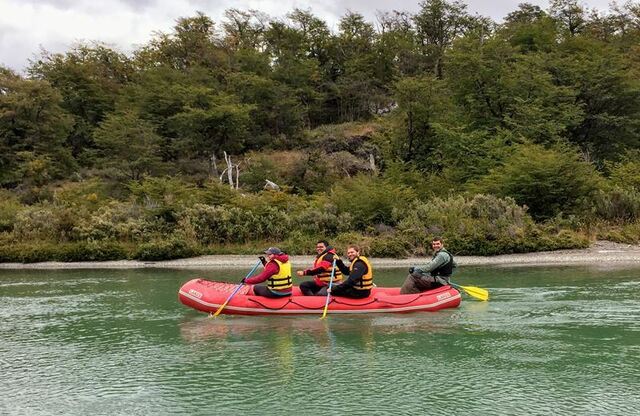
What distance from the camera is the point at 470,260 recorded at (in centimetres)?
2378

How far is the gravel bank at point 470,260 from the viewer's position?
73.8 ft

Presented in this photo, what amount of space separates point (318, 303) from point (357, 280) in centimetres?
103

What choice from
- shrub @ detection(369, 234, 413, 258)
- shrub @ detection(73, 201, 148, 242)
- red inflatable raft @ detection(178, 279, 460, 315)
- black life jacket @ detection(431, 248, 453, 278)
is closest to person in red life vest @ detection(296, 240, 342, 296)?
red inflatable raft @ detection(178, 279, 460, 315)

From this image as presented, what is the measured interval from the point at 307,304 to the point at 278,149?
119 ft

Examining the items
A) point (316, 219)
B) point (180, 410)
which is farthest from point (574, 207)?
point (180, 410)

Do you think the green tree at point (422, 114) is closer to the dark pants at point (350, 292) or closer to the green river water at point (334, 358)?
the green river water at point (334, 358)

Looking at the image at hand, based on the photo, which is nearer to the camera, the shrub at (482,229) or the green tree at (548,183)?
the shrub at (482,229)

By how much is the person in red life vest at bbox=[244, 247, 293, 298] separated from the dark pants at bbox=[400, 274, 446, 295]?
2.83m

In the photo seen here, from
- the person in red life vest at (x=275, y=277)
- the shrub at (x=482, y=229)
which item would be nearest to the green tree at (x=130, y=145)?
the shrub at (x=482, y=229)

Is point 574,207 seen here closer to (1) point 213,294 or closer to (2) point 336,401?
(1) point 213,294

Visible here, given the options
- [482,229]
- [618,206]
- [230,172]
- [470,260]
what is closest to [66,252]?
[230,172]

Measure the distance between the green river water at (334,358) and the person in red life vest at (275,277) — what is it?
2.07ft

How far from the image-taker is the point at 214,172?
4384 cm

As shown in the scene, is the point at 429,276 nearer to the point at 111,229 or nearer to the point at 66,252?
the point at 111,229
